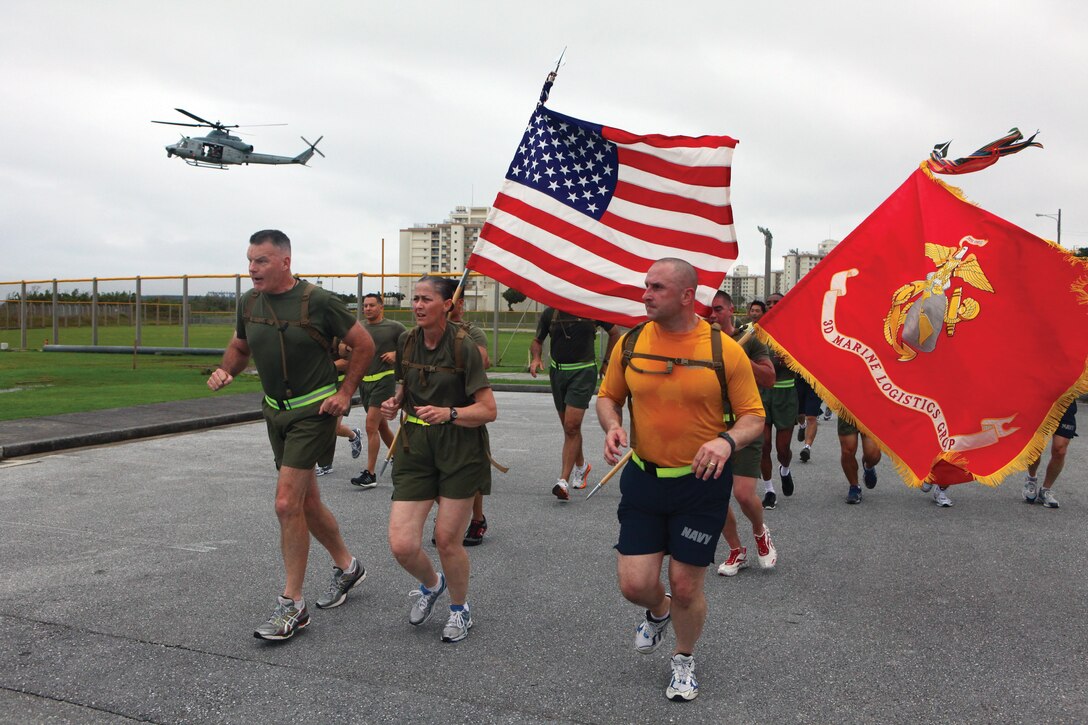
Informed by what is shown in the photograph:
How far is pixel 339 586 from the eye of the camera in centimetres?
486

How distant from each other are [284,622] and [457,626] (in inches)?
34.1

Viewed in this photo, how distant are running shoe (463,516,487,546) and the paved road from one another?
10 cm

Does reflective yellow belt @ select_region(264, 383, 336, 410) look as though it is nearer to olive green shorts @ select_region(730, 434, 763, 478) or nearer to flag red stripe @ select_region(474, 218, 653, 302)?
flag red stripe @ select_region(474, 218, 653, 302)

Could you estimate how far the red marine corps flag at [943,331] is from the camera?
5.40 meters

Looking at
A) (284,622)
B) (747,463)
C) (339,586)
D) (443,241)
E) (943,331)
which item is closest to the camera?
(284,622)

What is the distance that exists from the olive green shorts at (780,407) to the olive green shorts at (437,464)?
434 centimetres

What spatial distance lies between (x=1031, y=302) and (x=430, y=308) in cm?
401

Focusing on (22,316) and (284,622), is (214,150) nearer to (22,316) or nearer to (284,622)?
(22,316)

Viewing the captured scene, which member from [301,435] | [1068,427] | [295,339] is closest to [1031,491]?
[1068,427]

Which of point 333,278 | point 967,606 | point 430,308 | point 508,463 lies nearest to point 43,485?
point 508,463

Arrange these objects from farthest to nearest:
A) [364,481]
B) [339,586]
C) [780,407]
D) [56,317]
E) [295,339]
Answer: [56,317]
[364,481]
[780,407]
[339,586]
[295,339]

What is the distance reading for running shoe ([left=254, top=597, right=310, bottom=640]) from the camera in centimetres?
416

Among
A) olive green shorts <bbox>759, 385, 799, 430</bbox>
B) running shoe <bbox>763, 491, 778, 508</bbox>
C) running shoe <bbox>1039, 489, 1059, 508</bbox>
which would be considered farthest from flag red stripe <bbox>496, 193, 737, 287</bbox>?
running shoe <bbox>1039, 489, 1059, 508</bbox>

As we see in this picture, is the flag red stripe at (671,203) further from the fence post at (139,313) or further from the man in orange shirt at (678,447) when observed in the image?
the fence post at (139,313)
